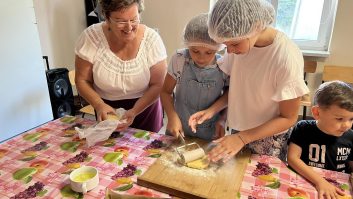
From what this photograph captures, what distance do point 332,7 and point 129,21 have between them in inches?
97.4

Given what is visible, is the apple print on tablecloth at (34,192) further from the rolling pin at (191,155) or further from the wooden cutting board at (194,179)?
the rolling pin at (191,155)

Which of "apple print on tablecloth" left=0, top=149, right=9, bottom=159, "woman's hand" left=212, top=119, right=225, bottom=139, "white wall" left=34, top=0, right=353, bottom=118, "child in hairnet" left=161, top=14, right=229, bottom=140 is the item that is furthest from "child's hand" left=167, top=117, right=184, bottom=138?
"white wall" left=34, top=0, right=353, bottom=118

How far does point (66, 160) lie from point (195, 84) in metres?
0.60

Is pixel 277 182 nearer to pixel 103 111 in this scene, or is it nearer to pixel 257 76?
pixel 257 76

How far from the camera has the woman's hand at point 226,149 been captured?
933 mm

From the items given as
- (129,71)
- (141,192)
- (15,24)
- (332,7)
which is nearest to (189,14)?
(332,7)

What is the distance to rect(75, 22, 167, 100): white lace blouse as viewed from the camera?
1.25 metres

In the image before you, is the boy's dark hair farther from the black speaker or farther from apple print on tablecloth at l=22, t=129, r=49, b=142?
the black speaker

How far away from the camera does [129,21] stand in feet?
3.73

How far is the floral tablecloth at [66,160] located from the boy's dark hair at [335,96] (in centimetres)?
61

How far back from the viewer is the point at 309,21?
2.92 metres

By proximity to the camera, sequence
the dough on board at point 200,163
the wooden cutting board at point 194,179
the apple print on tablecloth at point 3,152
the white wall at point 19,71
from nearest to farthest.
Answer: the wooden cutting board at point 194,179
the dough on board at point 200,163
the apple print on tablecloth at point 3,152
the white wall at point 19,71

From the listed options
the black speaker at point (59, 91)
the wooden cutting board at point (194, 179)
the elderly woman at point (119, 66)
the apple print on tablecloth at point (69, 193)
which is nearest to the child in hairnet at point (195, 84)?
the elderly woman at point (119, 66)

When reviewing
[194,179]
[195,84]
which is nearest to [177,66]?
[195,84]
